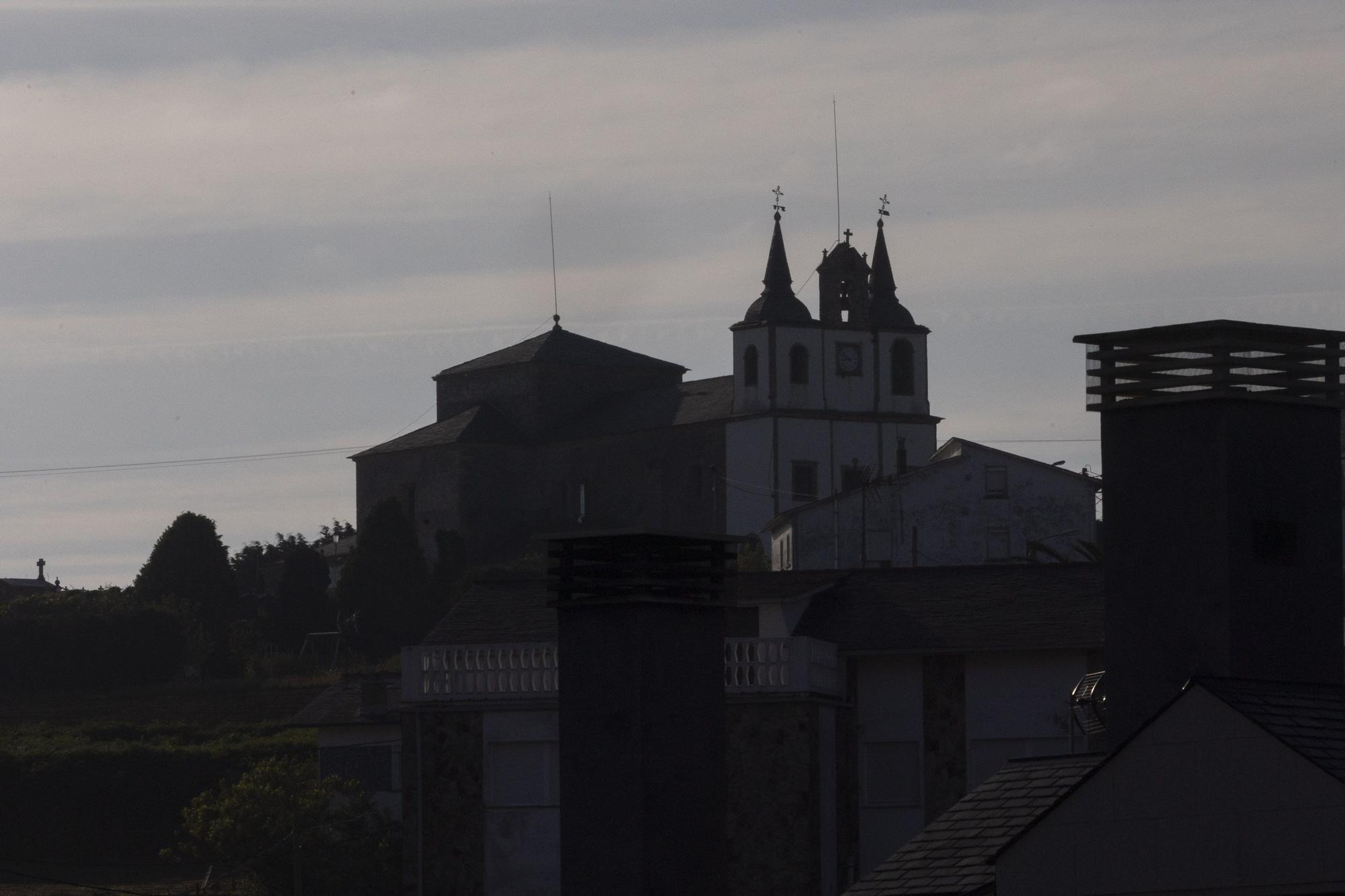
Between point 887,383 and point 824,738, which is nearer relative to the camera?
point 824,738

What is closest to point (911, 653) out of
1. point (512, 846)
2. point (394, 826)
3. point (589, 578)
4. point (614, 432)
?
point (512, 846)

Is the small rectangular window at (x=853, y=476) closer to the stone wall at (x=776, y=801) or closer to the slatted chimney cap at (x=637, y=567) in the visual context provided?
the stone wall at (x=776, y=801)

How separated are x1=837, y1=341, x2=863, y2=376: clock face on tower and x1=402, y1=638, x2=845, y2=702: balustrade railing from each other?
61.6 meters

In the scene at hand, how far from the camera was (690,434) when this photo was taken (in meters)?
100

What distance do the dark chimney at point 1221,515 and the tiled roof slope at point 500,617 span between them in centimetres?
1889

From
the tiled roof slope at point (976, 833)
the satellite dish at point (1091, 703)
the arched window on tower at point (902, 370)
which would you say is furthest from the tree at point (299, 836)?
the arched window on tower at point (902, 370)

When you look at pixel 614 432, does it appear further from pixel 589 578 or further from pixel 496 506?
pixel 589 578

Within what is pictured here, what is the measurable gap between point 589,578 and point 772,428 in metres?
78.0

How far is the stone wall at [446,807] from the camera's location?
3828 cm

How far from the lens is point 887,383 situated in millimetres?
100812

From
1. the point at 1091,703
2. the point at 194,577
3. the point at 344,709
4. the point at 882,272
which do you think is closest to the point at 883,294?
the point at 882,272

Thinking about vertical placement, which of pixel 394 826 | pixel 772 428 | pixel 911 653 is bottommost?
pixel 394 826

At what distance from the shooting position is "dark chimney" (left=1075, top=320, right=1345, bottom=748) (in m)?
21.2

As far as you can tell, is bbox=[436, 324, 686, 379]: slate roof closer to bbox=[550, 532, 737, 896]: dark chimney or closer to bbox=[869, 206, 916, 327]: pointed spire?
bbox=[869, 206, 916, 327]: pointed spire
